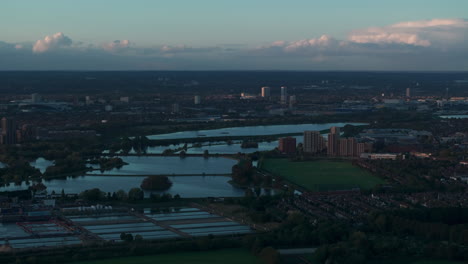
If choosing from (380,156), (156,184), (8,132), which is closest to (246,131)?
(8,132)

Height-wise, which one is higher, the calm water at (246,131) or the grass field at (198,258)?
the grass field at (198,258)

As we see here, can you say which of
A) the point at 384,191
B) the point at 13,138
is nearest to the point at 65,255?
the point at 384,191

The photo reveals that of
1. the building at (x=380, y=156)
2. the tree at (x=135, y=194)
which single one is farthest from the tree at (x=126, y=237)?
the building at (x=380, y=156)

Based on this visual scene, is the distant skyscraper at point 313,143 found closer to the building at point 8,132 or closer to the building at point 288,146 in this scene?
the building at point 288,146

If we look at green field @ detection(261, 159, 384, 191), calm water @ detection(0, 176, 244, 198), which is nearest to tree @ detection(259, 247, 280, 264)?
calm water @ detection(0, 176, 244, 198)

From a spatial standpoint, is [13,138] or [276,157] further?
[13,138]

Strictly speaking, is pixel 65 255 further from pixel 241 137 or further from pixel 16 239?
pixel 241 137
